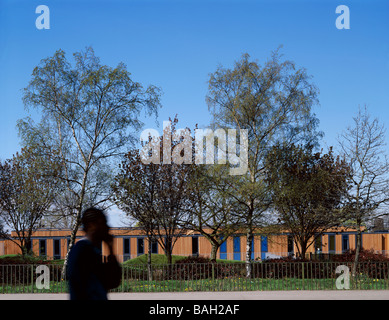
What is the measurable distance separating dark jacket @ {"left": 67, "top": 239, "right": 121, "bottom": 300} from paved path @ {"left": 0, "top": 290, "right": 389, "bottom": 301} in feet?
38.7

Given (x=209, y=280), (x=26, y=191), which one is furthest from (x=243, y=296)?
(x=26, y=191)

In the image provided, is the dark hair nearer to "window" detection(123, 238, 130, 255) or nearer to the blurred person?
the blurred person

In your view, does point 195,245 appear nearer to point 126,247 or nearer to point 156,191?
point 126,247

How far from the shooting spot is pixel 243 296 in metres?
16.5

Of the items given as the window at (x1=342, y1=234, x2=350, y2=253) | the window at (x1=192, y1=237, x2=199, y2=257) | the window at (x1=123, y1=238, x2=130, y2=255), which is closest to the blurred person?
the window at (x1=192, y1=237, x2=199, y2=257)

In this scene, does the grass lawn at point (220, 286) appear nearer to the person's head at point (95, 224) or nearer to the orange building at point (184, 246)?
the person's head at point (95, 224)

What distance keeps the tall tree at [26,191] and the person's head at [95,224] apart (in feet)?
63.7

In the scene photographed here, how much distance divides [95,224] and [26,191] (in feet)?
69.5

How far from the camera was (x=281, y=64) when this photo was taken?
25.0 meters

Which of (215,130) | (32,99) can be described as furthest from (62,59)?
(215,130)

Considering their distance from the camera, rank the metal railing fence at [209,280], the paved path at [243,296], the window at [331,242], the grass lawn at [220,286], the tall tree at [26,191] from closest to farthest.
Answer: the paved path at [243,296]
the grass lawn at [220,286]
the metal railing fence at [209,280]
the tall tree at [26,191]
the window at [331,242]

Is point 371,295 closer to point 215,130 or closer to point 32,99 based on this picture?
point 215,130

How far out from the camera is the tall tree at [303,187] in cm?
2409

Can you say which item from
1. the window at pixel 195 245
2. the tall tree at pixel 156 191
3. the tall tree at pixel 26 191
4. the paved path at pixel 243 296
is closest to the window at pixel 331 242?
the window at pixel 195 245
